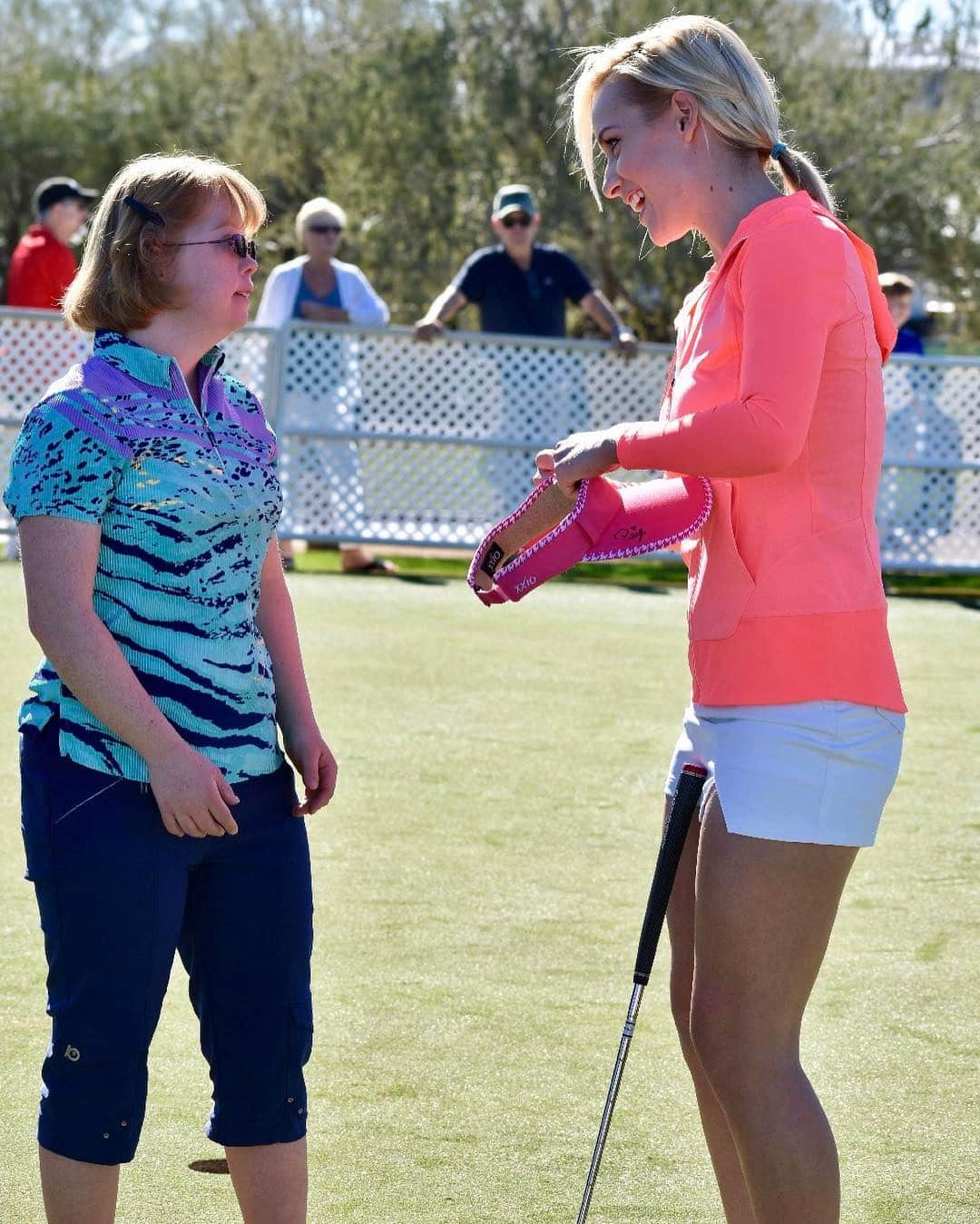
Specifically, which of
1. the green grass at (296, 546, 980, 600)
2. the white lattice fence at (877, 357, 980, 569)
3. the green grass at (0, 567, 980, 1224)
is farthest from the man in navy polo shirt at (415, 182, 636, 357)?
the green grass at (0, 567, 980, 1224)

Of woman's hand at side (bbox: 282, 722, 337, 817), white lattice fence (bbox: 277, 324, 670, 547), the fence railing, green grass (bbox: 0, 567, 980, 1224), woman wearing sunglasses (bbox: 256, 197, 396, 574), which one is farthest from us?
white lattice fence (bbox: 277, 324, 670, 547)

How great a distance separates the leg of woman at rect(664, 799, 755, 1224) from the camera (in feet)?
9.50

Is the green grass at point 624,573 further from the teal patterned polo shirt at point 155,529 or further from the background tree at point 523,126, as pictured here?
the teal patterned polo shirt at point 155,529

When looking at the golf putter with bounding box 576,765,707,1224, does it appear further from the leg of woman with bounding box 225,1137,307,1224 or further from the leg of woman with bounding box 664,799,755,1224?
the leg of woman with bounding box 225,1137,307,1224

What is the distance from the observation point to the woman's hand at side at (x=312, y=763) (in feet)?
9.87

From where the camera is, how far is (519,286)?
12.8 m

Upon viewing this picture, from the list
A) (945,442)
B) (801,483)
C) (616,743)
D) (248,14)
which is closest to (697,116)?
(801,483)

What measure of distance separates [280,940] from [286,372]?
10127mm

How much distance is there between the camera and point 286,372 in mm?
12664

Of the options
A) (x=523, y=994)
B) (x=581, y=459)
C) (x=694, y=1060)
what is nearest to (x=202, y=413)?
(x=581, y=459)

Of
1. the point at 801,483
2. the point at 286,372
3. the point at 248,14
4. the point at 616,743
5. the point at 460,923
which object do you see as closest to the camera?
the point at 801,483

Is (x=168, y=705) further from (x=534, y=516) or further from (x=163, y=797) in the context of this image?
(x=534, y=516)

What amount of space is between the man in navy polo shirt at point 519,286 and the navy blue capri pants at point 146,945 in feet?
32.2

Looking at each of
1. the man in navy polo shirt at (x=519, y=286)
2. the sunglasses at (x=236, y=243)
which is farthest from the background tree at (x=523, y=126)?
the sunglasses at (x=236, y=243)
